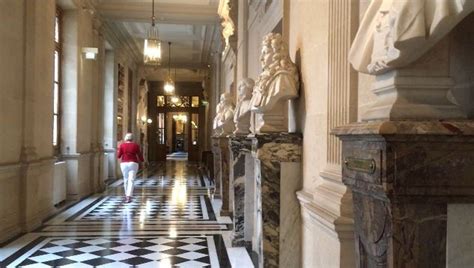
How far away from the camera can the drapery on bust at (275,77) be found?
3979 millimetres

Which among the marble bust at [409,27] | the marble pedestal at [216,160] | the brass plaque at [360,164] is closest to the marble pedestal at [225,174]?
the marble pedestal at [216,160]

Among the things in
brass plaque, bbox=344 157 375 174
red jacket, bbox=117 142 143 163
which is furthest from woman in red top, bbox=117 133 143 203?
brass plaque, bbox=344 157 375 174

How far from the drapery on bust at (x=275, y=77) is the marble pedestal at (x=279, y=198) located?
1.15 feet

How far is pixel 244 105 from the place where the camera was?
6.39 meters

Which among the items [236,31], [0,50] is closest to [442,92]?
[0,50]

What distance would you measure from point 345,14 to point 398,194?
4.90 feet

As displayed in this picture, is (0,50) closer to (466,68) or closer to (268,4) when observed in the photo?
A: (268,4)

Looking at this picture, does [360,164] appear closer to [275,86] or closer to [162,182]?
[275,86]

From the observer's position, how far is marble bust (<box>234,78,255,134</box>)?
624cm

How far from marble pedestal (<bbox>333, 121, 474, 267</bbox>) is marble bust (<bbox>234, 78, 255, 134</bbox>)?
14.5 feet

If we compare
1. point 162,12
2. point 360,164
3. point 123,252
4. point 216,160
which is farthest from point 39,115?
point 360,164

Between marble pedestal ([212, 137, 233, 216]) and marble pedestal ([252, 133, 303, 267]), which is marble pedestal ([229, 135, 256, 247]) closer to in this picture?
marble pedestal ([252, 133, 303, 267])

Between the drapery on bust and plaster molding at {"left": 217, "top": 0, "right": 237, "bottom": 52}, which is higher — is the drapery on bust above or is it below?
below

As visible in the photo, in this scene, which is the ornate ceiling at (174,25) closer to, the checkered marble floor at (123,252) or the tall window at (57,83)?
the tall window at (57,83)
